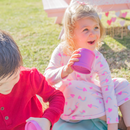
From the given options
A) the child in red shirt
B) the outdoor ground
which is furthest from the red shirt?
the outdoor ground

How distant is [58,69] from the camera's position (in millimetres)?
1497

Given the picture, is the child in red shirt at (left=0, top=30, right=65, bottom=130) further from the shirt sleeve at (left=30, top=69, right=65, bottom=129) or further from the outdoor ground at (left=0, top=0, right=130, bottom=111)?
the outdoor ground at (left=0, top=0, right=130, bottom=111)

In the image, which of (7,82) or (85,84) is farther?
(85,84)

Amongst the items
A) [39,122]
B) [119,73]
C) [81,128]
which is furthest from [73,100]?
[119,73]

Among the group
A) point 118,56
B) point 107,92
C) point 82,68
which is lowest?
point 118,56

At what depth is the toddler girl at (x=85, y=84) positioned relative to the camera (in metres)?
1.51

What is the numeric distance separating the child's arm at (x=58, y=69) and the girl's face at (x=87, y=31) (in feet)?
0.79

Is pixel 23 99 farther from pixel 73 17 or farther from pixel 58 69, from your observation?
pixel 73 17

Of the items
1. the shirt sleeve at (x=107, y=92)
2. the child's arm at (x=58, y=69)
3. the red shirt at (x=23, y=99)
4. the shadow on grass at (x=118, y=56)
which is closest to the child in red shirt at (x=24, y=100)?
the red shirt at (x=23, y=99)

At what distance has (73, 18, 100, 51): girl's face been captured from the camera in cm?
156

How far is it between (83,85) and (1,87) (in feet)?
2.33

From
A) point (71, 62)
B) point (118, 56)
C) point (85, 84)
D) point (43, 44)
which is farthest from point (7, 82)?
point (43, 44)

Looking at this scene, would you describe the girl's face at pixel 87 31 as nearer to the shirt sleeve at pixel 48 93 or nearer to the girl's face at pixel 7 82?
the shirt sleeve at pixel 48 93

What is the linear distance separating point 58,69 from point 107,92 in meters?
0.47
